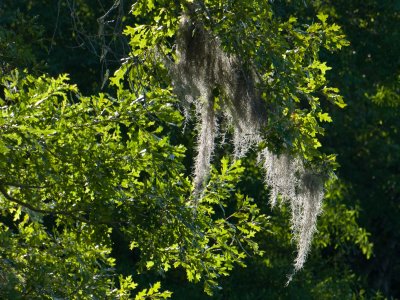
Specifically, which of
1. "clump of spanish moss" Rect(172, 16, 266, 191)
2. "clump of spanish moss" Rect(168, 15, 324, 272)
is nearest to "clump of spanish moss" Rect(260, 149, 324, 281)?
"clump of spanish moss" Rect(168, 15, 324, 272)

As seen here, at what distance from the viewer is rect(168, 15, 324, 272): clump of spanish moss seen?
5.82 metres

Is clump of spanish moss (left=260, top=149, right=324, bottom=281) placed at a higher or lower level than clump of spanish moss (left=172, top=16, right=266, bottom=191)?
lower

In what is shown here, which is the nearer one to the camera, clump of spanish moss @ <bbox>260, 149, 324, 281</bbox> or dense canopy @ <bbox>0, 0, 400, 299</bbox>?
dense canopy @ <bbox>0, 0, 400, 299</bbox>

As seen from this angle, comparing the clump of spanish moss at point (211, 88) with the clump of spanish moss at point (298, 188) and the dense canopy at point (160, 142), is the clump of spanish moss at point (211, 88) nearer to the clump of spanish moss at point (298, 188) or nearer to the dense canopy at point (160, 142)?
the dense canopy at point (160, 142)

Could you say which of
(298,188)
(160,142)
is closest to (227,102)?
(160,142)

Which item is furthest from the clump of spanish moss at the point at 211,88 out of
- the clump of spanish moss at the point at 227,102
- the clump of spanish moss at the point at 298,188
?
the clump of spanish moss at the point at 298,188

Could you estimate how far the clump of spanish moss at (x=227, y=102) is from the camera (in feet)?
19.1

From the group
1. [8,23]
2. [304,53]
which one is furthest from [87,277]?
[8,23]

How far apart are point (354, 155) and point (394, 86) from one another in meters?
1.51

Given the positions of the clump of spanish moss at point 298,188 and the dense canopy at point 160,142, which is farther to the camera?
the clump of spanish moss at point 298,188

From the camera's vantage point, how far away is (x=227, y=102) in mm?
5918

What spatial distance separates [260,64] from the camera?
578 cm

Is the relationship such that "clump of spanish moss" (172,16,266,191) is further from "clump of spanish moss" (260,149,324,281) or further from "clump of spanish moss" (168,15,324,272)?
"clump of spanish moss" (260,149,324,281)

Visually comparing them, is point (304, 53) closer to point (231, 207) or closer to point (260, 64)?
point (260, 64)
